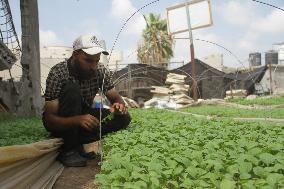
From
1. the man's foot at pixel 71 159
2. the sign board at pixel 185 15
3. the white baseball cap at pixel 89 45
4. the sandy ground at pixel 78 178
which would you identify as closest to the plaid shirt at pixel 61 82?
the white baseball cap at pixel 89 45

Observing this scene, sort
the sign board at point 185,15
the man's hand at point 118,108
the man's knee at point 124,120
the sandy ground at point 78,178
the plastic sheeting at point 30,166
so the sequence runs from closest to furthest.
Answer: the plastic sheeting at point 30,166
the sandy ground at point 78,178
the man's hand at point 118,108
the man's knee at point 124,120
the sign board at point 185,15

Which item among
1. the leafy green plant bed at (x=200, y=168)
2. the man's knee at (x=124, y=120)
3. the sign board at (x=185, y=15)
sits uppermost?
the sign board at (x=185, y=15)

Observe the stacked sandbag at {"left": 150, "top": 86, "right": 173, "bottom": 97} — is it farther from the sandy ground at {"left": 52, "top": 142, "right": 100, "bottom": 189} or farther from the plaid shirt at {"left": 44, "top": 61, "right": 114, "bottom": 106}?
the sandy ground at {"left": 52, "top": 142, "right": 100, "bottom": 189}

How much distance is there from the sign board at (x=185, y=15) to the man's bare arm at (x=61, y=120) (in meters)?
15.7

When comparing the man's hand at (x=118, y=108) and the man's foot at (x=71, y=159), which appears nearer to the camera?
the man's foot at (x=71, y=159)

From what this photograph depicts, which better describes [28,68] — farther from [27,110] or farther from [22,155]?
[22,155]

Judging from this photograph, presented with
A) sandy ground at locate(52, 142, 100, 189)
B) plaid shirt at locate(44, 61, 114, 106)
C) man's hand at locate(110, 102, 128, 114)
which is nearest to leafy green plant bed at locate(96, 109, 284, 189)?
sandy ground at locate(52, 142, 100, 189)

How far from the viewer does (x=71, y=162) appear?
4484 mm

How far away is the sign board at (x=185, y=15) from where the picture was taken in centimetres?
1975

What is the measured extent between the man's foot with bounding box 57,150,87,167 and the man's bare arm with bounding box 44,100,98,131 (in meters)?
0.27

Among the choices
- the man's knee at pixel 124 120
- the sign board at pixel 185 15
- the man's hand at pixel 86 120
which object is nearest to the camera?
the man's hand at pixel 86 120

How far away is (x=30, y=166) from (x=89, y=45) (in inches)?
57.2

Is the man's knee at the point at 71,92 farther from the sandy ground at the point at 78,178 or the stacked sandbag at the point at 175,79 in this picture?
the stacked sandbag at the point at 175,79

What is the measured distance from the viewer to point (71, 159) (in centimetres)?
452
